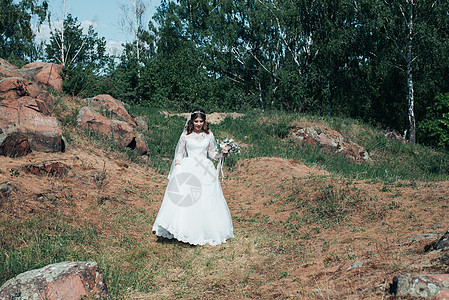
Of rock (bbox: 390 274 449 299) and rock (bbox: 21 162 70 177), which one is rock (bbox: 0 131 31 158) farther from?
rock (bbox: 390 274 449 299)

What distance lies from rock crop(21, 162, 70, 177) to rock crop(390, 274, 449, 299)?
8.00m

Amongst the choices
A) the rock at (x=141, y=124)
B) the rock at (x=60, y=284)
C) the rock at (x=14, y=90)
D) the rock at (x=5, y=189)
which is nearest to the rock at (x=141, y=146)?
the rock at (x=141, y=124)

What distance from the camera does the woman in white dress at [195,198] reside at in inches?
259

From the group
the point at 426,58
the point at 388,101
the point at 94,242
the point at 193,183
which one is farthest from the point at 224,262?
the point at 388,101

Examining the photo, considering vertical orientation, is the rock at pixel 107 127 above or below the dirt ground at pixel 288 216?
above

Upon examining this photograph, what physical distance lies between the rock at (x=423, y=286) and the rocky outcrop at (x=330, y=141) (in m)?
15.8

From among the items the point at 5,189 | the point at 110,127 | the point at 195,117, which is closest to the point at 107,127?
the point at 110,127

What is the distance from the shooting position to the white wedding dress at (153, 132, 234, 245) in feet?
21.6

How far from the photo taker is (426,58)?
25500 millimetres

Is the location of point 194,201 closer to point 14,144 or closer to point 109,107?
point 14,144

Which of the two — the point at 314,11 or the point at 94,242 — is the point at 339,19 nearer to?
the point at 314,11

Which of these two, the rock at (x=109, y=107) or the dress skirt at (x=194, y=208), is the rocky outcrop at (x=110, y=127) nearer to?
the rock at (x=109, y=107)

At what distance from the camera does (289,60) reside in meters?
37.9

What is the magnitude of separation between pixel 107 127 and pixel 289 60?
27.6 metres
